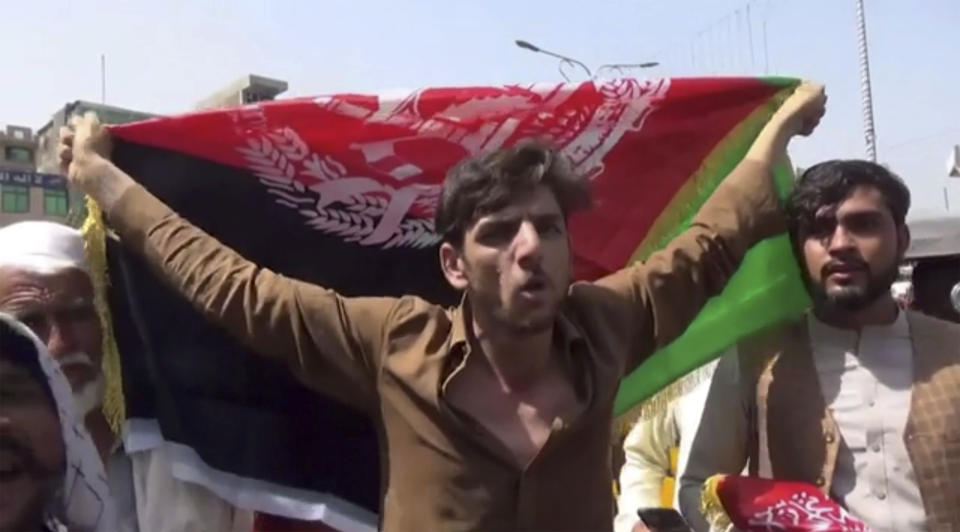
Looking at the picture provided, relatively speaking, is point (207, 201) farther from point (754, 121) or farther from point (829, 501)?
point (829, 501)

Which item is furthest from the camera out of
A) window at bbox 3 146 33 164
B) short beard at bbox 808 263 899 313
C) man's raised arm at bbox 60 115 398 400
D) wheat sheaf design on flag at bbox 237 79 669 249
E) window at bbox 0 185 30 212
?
window at bbox 3 146 33 164

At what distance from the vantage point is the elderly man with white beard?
230 cm

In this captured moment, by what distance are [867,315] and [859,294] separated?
0.12 meters

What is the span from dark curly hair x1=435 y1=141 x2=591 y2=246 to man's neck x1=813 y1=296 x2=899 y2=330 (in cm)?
69

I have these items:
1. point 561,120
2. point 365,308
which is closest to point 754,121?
point 561,120

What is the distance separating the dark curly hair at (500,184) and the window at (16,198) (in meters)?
33.9

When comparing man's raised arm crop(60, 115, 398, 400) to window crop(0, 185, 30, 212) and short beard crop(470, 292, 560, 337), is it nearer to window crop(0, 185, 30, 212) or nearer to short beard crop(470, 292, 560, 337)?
short beard crop(470, 292, 560, 337)

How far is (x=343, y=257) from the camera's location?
2.59 meters

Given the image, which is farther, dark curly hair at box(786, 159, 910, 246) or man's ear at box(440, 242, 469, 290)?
dark curly hair at box(786, 159, 910, 246)

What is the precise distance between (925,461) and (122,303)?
1.76 metres

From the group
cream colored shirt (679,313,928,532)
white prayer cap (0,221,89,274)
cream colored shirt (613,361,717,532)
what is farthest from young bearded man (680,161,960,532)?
white prayer cap (0,221,89,274)

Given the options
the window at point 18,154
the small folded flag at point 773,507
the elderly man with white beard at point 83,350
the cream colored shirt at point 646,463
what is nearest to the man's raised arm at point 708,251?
the small folded flag at point 773,507

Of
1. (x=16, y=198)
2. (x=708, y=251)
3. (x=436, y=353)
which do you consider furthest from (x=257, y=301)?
(x=16, y=198)

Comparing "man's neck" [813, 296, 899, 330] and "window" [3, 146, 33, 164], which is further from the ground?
"window" [3, 146, 33, 164]
